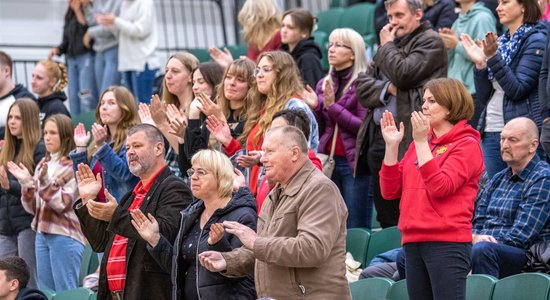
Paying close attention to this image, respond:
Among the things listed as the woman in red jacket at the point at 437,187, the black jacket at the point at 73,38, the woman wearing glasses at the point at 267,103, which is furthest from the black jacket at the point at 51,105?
the woman in red jacket at the point at 437,187

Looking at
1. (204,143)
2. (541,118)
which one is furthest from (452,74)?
(204,143)

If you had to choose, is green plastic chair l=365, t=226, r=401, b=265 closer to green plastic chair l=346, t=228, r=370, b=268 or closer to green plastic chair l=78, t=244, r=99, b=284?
green plastic chair l=346, t=228, r=370, b=268

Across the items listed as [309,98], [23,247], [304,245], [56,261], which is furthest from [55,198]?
[304,245]

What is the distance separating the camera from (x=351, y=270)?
24.6ft

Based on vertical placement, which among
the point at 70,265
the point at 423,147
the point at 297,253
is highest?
the point at 423,147

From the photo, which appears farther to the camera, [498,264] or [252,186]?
[252,186]

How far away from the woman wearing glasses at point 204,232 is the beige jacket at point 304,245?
37 centimetres

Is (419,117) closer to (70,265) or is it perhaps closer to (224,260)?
(224,260)

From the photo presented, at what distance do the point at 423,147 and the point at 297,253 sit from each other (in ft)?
2.83

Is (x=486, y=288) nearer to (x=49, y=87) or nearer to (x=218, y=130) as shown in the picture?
(x=218, y=130)

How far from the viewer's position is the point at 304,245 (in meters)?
5.44

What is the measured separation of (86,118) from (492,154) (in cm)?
422

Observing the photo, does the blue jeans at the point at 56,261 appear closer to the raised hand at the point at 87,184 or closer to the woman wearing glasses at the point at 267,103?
the raised hand at the point at 87,184

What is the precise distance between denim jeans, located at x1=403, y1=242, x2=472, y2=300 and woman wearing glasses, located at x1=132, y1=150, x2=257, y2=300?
84 centimetres
